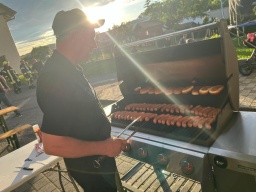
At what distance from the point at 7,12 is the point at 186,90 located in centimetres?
2560

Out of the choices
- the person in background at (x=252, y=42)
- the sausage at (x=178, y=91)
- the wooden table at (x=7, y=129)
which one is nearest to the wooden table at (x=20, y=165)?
the sausage at (x=178, y=91)

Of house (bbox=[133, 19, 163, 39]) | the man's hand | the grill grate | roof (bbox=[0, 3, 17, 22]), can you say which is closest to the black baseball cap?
the man's hand

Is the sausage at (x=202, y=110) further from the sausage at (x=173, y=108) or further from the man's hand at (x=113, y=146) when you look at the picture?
the man's hand at (x=113, y=146)

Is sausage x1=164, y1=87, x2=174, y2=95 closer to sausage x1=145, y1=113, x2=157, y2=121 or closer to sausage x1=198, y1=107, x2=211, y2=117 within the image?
sausage x1=145, y1=113, x2=157, y2=121

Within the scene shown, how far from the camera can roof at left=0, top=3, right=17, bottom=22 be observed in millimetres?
22233

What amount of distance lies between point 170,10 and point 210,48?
139ft

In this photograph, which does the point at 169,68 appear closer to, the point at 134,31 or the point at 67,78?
the point at 67,78

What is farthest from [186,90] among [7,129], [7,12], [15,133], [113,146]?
[7,12]

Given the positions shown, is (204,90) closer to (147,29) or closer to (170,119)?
(170,119)

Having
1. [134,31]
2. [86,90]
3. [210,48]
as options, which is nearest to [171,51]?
[210,48]

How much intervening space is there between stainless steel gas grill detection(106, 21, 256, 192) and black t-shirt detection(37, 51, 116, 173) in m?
0.61

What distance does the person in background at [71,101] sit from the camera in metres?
1.61

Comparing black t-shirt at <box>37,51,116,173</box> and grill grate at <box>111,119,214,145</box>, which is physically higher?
black t-shirt at <box>37,51,116,173</box>

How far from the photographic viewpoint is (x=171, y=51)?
8.42 ft
